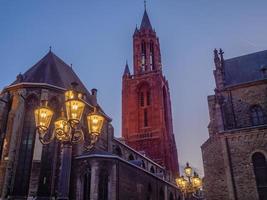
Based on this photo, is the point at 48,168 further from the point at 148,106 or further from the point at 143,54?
the point at 143,54

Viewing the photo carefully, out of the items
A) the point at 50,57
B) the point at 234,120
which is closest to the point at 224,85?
the point at 234,120

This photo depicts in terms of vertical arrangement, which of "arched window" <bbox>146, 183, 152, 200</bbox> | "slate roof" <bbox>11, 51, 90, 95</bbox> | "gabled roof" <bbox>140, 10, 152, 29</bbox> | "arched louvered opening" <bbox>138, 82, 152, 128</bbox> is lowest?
"arched window" <bbox>146, 183, 152, 200</bbox>

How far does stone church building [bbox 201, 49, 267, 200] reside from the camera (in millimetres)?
20000

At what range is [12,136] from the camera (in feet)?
70.5

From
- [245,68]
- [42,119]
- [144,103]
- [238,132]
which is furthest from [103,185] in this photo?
[144,103]

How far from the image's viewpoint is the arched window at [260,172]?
63.7ft

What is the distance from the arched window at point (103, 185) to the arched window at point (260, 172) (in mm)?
11116

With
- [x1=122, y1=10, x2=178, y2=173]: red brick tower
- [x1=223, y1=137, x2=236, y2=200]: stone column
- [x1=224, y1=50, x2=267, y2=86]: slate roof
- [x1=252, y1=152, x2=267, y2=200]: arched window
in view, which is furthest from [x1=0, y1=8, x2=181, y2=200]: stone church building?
[x1=224, y1=50, x2=267, y2=86]: slate roof

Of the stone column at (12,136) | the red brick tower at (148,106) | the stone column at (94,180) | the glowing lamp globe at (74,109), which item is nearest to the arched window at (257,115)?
the stone column at (94,180)

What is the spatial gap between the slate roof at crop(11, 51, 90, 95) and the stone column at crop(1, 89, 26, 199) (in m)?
2.04

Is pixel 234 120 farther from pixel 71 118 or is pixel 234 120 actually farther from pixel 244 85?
pixel 71 118

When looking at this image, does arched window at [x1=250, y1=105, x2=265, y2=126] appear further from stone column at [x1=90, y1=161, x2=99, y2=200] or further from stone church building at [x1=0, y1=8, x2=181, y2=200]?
stone column at [x1=90, y1=161, x2=99, y2=200]

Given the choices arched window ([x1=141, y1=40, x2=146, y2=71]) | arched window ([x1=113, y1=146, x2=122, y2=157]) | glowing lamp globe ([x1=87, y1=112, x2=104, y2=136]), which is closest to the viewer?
glowing lamp globe ([x1=87, y1=112, x2=104, y2=136])

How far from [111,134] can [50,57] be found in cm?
1014
